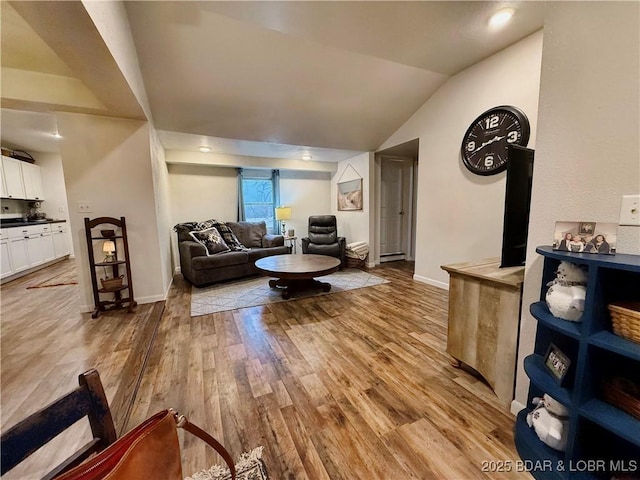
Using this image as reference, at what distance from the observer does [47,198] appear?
5352 mm

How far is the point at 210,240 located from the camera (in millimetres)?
3969

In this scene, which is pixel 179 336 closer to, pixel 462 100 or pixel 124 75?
pixel 124 75

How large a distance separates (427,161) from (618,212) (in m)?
2.72

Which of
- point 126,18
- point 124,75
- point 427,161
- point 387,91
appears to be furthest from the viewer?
point 427,161

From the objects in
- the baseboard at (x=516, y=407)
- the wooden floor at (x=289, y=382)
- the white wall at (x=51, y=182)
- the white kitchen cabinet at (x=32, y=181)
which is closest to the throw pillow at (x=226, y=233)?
the wooden floor at (x=289, y=382)

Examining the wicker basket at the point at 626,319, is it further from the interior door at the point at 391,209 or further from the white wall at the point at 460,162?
the interior door at the point at 391,209

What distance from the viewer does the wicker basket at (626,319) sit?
81 centimetres

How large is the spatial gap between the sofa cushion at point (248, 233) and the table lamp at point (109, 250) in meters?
2.10

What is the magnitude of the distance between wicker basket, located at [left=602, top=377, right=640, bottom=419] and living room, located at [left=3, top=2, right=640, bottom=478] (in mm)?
358

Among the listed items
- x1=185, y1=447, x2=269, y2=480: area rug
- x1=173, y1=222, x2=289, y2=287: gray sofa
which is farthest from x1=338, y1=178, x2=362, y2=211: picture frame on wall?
x1=185, y1=447, x2=269, y2=480: area rug

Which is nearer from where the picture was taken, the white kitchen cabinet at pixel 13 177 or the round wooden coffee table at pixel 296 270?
the round wooden coffee table at pixel 296 270

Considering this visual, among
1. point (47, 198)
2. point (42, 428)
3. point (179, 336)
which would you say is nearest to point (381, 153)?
point (179, 336)

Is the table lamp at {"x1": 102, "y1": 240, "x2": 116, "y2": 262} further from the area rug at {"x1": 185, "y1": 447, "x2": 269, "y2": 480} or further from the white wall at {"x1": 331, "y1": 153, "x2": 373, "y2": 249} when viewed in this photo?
the white wall at {"x1": 331, "y1": 153, "x2": 373, "y2": 249}

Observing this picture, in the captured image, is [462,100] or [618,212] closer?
[618,212]
